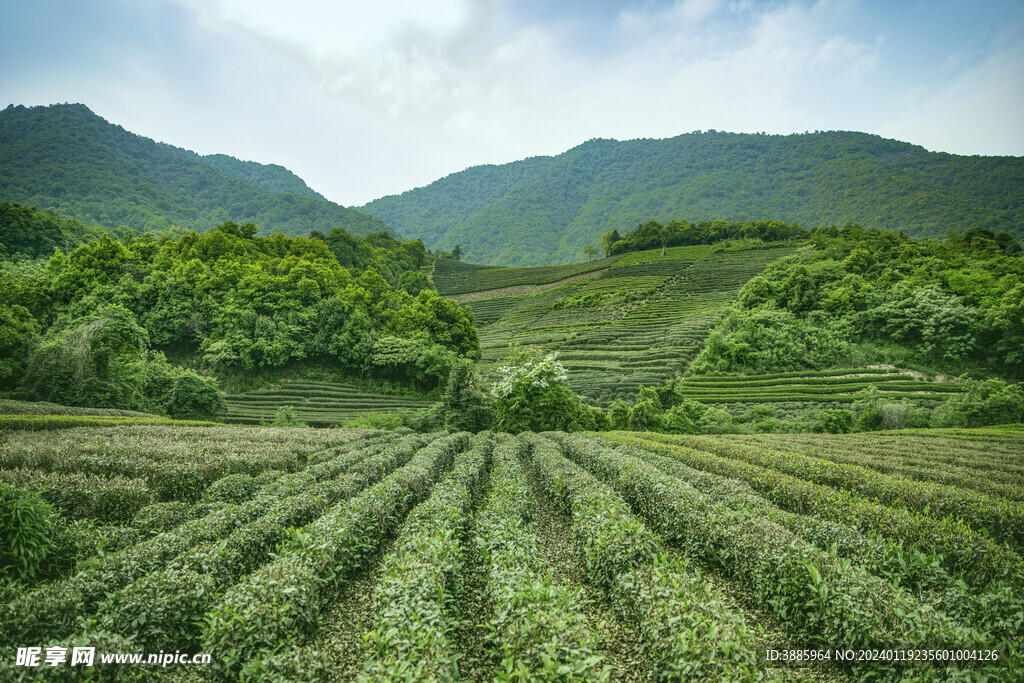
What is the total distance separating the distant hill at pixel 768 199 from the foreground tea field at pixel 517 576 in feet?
405

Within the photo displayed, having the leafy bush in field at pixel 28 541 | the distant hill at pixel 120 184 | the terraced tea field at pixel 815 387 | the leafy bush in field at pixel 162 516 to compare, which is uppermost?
the distant hill at pixel 120 184

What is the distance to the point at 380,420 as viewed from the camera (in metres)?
35.6

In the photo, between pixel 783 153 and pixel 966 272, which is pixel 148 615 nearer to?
pixel 966 272

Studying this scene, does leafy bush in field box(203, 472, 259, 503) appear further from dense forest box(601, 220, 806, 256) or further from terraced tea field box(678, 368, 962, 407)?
dense forest box(601, 220, 806, 256)

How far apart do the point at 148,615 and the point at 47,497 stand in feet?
19.3

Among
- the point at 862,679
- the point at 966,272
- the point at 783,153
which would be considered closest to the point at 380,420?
the point at 862,679

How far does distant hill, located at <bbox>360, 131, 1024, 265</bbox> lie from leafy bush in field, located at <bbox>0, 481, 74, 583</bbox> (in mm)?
134883

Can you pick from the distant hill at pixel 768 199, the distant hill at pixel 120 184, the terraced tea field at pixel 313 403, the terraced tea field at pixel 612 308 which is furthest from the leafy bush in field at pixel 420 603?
the distant hill at pixel 768 199

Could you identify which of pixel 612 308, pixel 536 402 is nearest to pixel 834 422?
pixel 536 402

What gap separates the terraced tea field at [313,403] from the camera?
3816 cm

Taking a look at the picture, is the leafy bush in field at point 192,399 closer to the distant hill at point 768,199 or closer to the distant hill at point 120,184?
the distant hill at point 120,184

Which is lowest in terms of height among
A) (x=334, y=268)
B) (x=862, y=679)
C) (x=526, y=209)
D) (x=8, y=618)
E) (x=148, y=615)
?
(x=862, y=679)

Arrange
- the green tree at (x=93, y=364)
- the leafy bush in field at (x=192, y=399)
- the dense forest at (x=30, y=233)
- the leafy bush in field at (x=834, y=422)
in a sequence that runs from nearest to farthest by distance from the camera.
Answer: the green tree at (x=93, y=364), the leafy bush in field at (x=834, y=422), the leafy bush in field at (x=192, y=399), the dense forest at (x=30, y=233)

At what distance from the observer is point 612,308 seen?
6956 centimetres
